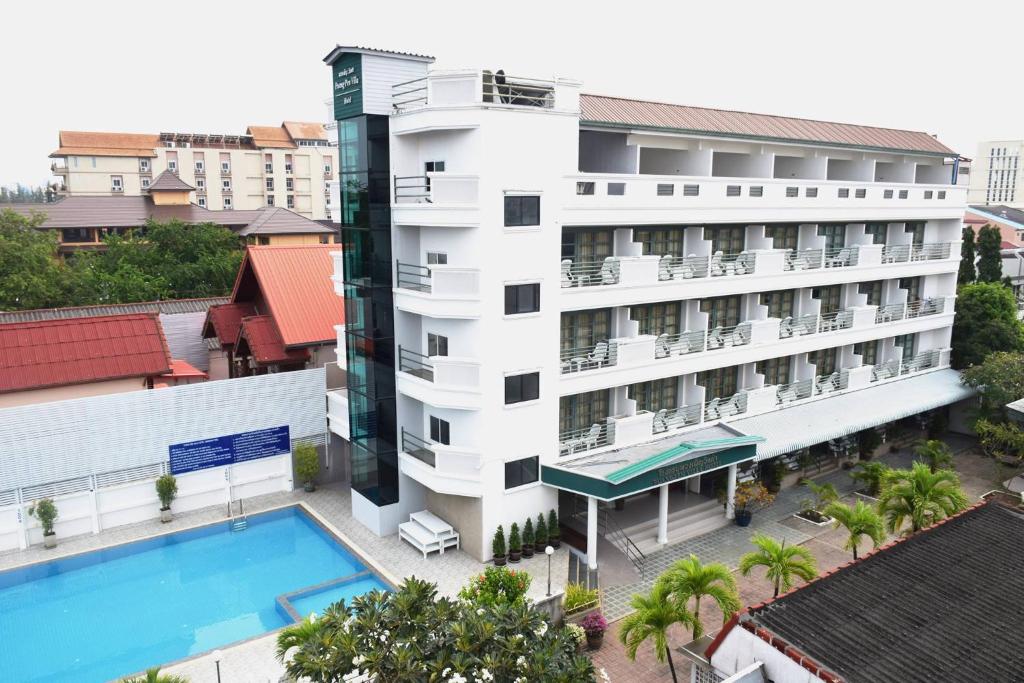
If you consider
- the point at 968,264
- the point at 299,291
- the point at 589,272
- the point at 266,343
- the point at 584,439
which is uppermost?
the point at 589,272

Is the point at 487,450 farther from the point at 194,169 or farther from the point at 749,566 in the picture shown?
the point at 194,169

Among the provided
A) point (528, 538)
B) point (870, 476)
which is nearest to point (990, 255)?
point (870, 476)

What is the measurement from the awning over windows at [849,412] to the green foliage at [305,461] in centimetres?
1388

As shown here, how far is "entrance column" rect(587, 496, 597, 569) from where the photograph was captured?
20.3 m

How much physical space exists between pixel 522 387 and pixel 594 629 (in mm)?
6377

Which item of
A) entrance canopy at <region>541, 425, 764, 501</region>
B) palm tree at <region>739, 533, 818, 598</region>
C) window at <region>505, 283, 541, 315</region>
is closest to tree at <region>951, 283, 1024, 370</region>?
entrance canopy at <region>541, 425, 764, 501</region>

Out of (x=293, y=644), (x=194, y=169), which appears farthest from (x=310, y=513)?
(x=194, y=169)

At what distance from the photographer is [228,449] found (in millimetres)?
24766

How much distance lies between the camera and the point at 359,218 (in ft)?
71.5

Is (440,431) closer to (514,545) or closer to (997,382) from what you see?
(514,545)

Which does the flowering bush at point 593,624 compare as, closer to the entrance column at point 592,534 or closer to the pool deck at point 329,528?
the pool deck at point 329,528

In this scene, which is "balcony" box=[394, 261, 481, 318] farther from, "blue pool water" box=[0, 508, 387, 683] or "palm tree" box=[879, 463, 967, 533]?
"palm tree" box=[879, 463, 967, 533]

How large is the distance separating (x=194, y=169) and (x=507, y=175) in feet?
250

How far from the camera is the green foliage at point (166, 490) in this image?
23469 millimetres
